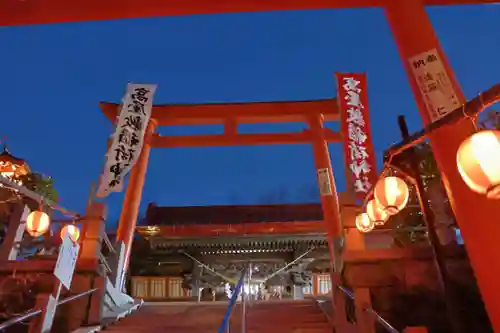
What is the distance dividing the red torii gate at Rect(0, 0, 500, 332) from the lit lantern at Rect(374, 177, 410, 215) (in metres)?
1.10

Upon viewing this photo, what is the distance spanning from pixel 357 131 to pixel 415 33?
13.4 feet

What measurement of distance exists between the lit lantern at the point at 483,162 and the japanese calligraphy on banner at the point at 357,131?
5.80 meters

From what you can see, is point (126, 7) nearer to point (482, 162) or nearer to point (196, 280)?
point (482, 162)

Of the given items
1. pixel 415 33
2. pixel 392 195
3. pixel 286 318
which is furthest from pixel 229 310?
pixel 415 33

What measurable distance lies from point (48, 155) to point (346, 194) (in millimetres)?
83657

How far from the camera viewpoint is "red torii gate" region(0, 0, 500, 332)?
5.06 metres

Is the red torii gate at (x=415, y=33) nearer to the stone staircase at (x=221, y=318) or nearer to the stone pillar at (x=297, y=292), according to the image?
the stone staircase at (x=221, y=318)

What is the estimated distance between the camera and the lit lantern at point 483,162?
3.60 metres

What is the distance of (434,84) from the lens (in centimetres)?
621

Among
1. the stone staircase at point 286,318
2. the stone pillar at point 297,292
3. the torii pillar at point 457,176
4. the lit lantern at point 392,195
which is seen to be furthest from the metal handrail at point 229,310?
the stone pillar at point 297,292

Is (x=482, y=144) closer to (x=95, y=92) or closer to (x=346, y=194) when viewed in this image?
(x=346, y=194)

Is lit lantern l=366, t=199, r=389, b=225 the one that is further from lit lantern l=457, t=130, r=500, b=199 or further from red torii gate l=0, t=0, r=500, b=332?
lit lantern l=457, t=130, r=500, b=199

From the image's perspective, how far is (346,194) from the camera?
874 centimetres

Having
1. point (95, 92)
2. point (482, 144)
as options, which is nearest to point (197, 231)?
point (482, 144)
